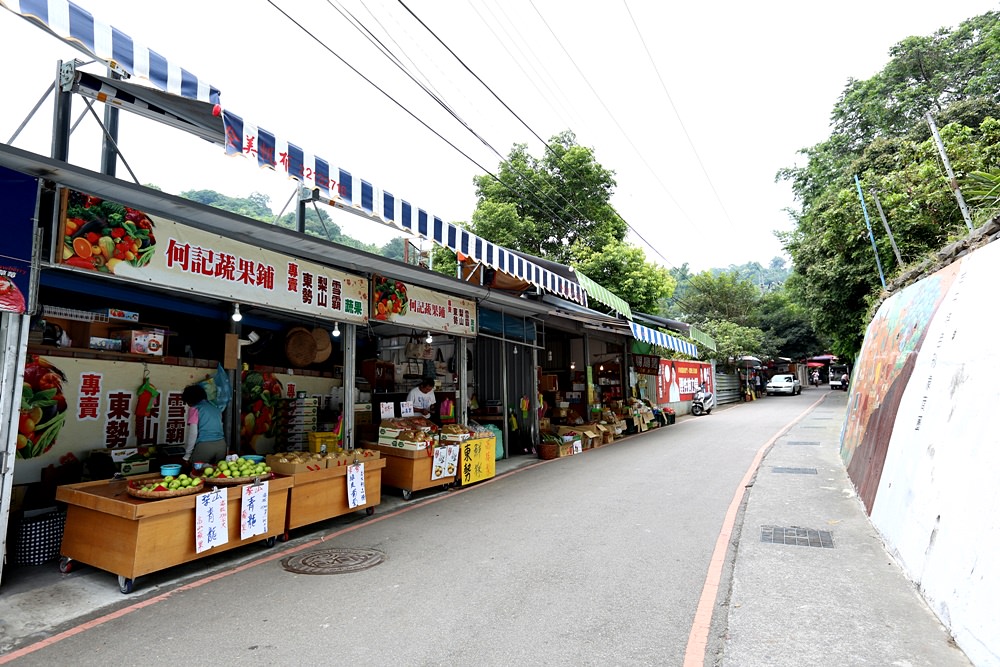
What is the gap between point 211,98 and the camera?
185 inches

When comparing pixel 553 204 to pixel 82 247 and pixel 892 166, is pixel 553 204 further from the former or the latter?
pixel 82 247

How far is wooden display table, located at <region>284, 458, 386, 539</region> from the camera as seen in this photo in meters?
6.35

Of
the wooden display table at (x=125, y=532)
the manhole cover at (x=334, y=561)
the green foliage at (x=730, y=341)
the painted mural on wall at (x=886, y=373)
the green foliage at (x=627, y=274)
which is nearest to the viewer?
the wooden display table at (x=125, y=532)

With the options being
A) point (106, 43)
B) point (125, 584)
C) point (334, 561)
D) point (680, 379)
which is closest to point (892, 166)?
point (680, 379)

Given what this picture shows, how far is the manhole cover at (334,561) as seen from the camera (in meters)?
5.34

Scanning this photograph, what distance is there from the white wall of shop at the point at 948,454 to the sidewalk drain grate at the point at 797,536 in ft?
1.80

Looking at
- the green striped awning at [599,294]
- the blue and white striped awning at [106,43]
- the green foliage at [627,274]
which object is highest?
the green foliage at [627,274]

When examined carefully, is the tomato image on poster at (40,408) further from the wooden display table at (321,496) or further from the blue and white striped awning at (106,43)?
the blue and white striped awning at (106,43)

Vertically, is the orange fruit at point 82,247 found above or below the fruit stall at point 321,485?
above

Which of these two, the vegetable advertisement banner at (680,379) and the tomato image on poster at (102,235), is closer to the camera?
the tomato image on poster at (102,235)

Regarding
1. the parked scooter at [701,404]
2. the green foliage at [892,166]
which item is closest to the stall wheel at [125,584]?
the green foliage at [892,166]

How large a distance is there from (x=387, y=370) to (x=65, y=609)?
7.25m

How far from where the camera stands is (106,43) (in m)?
3.84

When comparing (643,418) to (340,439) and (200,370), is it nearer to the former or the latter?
(340,439)
